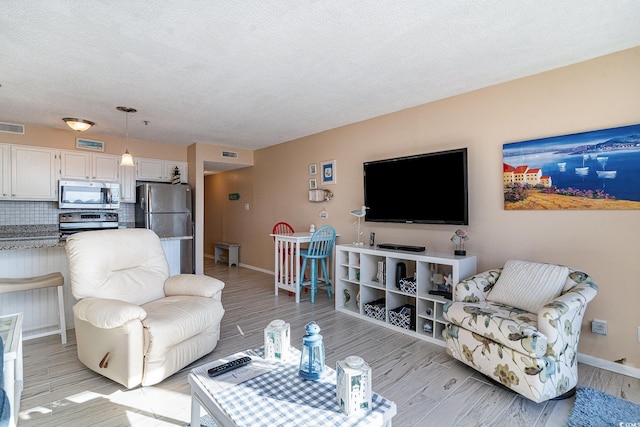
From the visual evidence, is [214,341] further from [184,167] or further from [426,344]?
[184,167]

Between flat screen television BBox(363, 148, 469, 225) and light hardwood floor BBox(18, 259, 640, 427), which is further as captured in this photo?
flat screen television BBox(363, 148, 469, 225)

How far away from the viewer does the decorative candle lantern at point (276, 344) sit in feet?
5.54

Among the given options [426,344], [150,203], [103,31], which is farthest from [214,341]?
[150,203]

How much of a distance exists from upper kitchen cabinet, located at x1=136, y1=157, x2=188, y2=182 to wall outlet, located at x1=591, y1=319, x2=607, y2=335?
20.0ft

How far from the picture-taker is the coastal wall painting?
2303mm

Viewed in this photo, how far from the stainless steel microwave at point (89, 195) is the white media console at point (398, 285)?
3.96 metres

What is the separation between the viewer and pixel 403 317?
125 inches

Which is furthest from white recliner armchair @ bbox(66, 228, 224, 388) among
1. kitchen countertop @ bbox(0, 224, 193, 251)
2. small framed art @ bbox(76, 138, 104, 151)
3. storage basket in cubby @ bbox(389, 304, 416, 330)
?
small framed art @ bbox(76, 138, 104, 151)

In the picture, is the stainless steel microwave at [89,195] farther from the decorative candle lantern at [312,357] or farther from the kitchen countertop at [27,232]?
the decorative candle lantern at [312,357]

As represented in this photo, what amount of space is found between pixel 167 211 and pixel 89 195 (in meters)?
1.15

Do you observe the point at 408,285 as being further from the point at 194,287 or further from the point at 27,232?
the point at 27,232

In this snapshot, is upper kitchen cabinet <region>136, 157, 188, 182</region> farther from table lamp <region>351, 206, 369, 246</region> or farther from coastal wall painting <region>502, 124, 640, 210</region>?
coastal wall painting <region>502, 124, 640, 210</region>

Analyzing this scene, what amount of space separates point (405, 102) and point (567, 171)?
1712 mm

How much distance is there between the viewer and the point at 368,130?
4.17m
